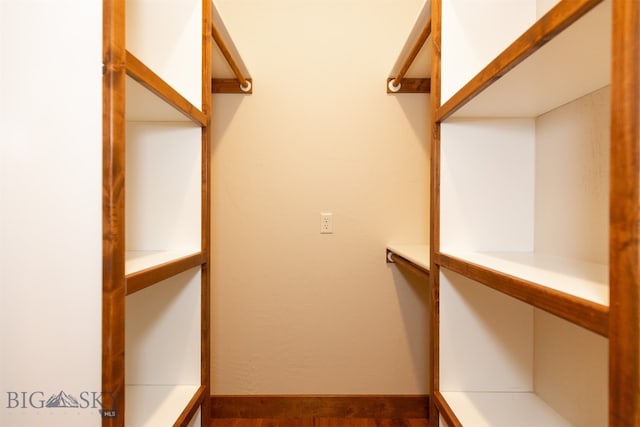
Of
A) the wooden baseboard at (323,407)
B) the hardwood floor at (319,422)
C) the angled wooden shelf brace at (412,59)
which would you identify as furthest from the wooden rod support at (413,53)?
the hardwood floor at (319,422)

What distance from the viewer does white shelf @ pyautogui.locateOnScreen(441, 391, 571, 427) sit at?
1.05m

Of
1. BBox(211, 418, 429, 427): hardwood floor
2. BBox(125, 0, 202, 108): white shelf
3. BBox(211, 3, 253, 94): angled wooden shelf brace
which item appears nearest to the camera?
BBox(125, 0, 202, 108): white shelf

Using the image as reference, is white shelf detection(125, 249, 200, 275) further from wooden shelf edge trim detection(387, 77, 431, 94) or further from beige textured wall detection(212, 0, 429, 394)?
wooden shelf edge trim detection(387, 77, 431, 94)

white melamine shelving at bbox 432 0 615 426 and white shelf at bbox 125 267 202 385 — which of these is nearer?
white melamine shelving at bbox 432 0 615 426

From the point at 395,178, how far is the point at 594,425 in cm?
135

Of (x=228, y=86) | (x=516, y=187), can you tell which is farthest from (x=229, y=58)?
(x=516, y=187)

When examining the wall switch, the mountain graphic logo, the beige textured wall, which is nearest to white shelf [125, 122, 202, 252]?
the mountain graphic logo

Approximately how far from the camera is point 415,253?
1681 millimetres

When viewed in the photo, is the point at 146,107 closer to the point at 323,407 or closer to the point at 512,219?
the point at 512,219

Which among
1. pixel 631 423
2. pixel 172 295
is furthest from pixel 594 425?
pixel 172 295

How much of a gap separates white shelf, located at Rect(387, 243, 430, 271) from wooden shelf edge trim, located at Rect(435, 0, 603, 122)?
633 millimetres

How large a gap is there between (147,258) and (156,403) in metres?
0.45

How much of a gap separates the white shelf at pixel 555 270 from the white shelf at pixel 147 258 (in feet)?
2.72

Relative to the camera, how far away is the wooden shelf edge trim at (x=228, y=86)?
6.64 feet
